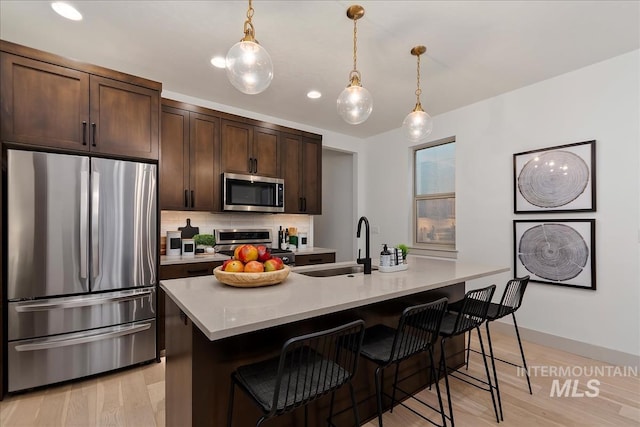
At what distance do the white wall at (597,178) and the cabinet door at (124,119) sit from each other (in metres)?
3.04

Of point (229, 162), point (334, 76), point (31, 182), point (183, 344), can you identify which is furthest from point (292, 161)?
point (183, 344)

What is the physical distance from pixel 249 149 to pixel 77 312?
230 cm

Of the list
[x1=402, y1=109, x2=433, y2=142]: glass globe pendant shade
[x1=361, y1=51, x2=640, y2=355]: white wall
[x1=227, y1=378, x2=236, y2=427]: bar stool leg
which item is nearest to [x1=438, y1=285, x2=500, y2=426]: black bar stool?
[x1=227, y1=378, x2=236, y2=427]: bar stool leg

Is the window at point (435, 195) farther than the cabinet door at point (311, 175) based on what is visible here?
No

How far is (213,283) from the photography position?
176cm

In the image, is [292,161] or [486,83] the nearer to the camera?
[486,83]

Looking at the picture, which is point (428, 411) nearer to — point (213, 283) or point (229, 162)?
point (213, 283)

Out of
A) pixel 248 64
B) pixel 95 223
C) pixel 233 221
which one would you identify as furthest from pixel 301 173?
pixel 248 64

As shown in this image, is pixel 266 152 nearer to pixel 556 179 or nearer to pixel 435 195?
pixel 435 195

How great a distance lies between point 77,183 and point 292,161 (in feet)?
7.73

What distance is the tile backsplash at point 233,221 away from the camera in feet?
11.5

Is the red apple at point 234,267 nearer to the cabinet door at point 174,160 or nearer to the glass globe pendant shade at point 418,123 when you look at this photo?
the glass globe pendant shade at point 418,123

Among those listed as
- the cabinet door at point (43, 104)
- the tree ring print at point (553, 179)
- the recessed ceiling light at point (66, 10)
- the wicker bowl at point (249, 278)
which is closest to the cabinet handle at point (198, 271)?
the cabinet door at point (43, 104)

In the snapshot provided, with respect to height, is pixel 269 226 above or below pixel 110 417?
above
